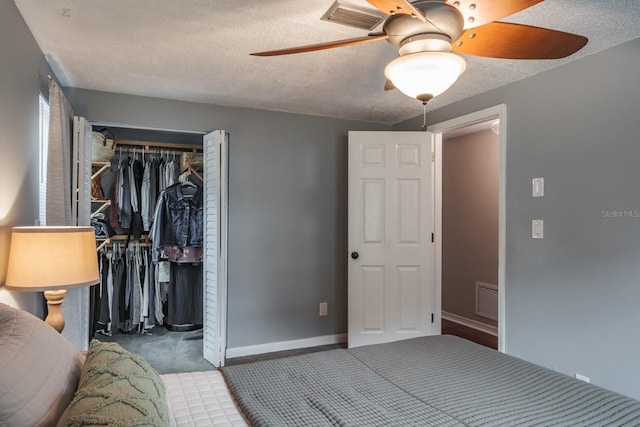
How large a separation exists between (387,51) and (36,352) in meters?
2.13

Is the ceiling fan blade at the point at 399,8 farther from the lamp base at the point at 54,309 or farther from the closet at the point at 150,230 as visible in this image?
the closet at the point at 150,230

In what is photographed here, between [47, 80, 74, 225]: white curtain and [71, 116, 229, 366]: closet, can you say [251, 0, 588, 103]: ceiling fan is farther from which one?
[71, 116, 229, 366]: closet

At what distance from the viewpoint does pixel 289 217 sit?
371 centimetres

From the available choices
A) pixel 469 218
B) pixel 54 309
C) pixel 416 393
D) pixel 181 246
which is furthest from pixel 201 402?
pixel 469 218

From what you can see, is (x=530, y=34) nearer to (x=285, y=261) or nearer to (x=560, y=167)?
(x=560, y=167)

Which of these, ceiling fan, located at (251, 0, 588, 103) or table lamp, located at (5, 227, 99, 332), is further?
table lamp, located at (5, 227, 99, 332)

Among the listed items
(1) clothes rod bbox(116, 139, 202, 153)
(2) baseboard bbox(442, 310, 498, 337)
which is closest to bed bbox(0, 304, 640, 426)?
(2) baseboard bbox(442, 310, 498, 337)

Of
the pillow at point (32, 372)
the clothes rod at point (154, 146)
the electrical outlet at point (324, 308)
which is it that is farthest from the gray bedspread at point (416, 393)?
the clothes rod at point (154, 146)

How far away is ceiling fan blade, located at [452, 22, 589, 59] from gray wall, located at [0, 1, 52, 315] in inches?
74.2

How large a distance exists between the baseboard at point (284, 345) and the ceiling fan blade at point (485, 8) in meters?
3.08

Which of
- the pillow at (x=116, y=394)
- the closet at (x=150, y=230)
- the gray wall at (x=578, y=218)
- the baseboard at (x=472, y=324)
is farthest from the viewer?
the baseboard at (x=472, y=324)

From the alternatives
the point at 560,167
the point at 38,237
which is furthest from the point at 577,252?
the point at 38,237

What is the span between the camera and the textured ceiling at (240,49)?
183 centimetres

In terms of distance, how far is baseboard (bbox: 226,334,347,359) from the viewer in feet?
11.5
